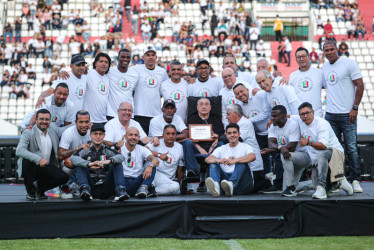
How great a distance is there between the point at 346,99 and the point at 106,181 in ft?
11.3

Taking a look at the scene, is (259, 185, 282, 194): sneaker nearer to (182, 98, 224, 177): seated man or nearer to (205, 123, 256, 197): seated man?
(205, 123, 256, 197): seated man

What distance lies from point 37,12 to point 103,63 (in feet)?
65.6

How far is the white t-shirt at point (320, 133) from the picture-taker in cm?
769

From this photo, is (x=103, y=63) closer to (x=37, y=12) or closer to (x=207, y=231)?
(x=207, y=231)

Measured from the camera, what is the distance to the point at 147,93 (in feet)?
30.5

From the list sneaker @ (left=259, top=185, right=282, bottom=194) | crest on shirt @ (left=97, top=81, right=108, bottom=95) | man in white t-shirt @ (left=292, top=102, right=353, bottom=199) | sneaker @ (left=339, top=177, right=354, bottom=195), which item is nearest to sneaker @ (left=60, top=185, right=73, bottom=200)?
crest on shirt @ (left=97, top=81, right=108, bottom=95)

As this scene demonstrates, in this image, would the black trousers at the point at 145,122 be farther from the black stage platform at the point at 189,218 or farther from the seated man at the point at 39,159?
the black stage platform at the point at 189,218

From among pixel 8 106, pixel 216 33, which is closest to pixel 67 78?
pixel 8 106

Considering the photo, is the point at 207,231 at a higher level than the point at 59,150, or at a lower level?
lower

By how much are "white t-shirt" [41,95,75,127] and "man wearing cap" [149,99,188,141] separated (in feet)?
3.92

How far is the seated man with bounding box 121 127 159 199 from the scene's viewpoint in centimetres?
770

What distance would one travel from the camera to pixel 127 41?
2617 centimetres

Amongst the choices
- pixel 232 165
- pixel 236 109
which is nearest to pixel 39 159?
pixel 232 165

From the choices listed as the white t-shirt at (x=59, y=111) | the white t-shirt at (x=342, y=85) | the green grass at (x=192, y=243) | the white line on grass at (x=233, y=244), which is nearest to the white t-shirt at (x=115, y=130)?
the white t-shirt at (x=59, y=111)
